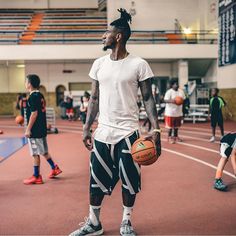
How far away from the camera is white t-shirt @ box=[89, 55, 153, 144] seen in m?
2.96

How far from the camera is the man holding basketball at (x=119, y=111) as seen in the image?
2.97m

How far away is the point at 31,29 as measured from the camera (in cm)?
2188

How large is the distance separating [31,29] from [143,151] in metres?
20.8

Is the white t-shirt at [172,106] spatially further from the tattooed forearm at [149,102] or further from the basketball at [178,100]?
the tattooed forearm at [149,102]

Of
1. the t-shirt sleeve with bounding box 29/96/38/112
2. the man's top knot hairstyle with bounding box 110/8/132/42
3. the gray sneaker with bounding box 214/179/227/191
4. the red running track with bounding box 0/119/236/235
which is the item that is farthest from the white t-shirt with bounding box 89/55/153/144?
the gray sneaker with bounding box 214/179/227/191

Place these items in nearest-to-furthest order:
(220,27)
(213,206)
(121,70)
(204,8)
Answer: (121,70), (213,206), (220,27), (204,8)

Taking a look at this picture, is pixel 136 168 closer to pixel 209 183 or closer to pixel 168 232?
pixel 168 232

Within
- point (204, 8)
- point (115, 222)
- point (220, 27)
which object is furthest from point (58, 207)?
point (204, 8)

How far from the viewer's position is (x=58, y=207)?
4.17m

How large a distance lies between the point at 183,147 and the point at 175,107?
1.07 m

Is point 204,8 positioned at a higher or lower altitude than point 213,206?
higher

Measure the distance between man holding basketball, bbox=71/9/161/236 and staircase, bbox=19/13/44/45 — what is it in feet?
55.5

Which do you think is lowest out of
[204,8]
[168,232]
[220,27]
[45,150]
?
[168,232]

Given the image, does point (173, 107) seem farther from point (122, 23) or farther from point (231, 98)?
point (231, 98)
